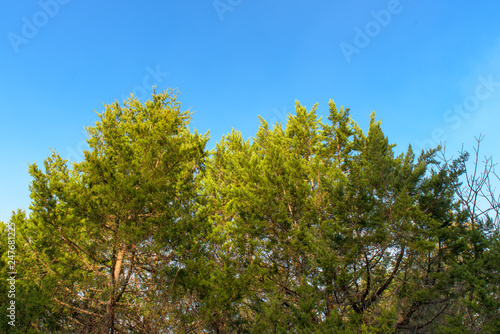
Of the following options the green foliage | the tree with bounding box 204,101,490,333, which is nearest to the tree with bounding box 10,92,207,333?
the green foliage

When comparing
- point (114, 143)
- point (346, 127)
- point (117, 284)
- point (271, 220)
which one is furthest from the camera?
point (346, 127)

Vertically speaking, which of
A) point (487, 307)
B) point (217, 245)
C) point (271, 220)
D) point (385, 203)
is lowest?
point (487, 307)

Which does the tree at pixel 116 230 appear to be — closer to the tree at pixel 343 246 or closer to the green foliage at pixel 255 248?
the green foliage at pixel 255 248

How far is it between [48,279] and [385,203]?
8935 mm

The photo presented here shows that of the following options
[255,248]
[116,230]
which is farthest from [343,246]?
[116,230]

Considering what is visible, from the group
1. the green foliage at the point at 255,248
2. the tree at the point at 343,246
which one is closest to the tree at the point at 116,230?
the green foliage at the point at 255,248

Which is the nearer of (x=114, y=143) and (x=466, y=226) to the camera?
(x=466, y=226)

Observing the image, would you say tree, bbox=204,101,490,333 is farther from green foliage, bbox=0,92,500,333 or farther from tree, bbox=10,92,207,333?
tree, bbox=10,92,207,333

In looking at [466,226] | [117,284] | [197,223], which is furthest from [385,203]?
[117,284]

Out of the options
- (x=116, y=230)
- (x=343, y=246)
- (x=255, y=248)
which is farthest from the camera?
(x=255, y=248)

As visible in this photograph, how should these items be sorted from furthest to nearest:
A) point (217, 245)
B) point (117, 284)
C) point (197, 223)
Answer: point (217, 245) < point (197, 223) < point (117, 284)

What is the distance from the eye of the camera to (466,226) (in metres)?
7.50

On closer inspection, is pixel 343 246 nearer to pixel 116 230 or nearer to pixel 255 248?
pixel 255 248

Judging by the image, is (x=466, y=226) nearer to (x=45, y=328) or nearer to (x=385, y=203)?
(x=385, y=203)
